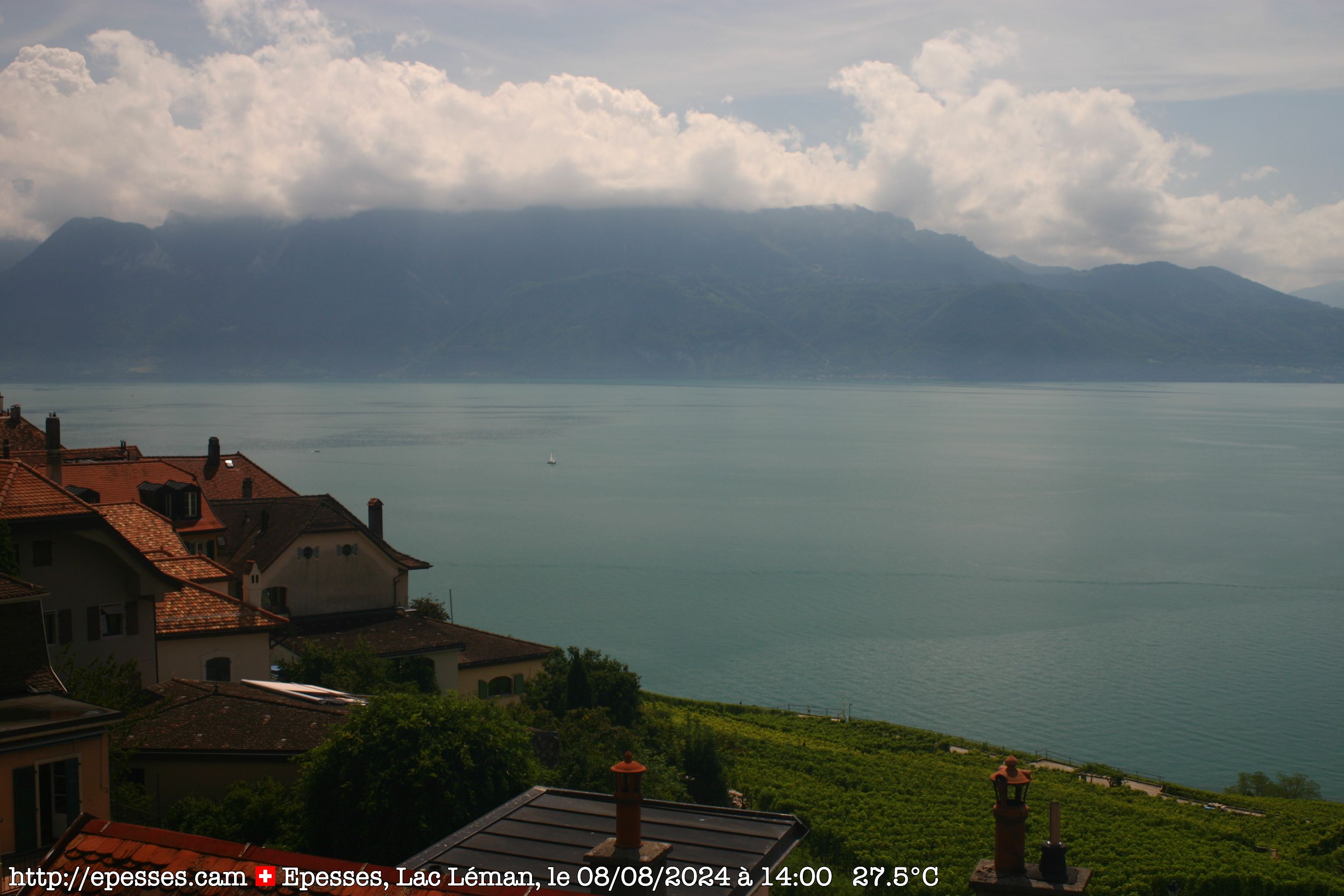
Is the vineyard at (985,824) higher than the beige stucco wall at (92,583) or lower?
lower

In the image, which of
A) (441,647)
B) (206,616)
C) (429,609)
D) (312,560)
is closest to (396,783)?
(206,616)

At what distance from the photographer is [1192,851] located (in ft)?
80.3

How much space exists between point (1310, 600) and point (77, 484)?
6398cm

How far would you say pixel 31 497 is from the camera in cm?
1656

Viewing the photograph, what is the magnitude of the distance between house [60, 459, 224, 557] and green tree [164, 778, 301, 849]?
17.6 m

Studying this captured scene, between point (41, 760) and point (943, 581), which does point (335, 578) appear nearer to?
point (41, 760)

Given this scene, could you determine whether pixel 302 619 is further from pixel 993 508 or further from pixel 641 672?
pixel 993 508

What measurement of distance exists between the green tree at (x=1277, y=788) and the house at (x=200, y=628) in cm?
2969

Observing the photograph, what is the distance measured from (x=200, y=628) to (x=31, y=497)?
18.3ft

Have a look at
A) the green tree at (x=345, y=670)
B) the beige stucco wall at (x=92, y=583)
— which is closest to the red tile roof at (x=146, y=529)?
the green tree at (x=345, y=670)

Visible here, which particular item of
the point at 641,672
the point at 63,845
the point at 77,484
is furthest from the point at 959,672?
the point at 63,845

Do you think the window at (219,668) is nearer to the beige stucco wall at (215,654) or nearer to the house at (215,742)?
the beige stucco wall at (215,654)

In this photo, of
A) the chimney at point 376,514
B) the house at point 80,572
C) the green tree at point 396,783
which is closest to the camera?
the green tree at point 396,783

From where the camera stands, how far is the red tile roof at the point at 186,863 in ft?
20.1
